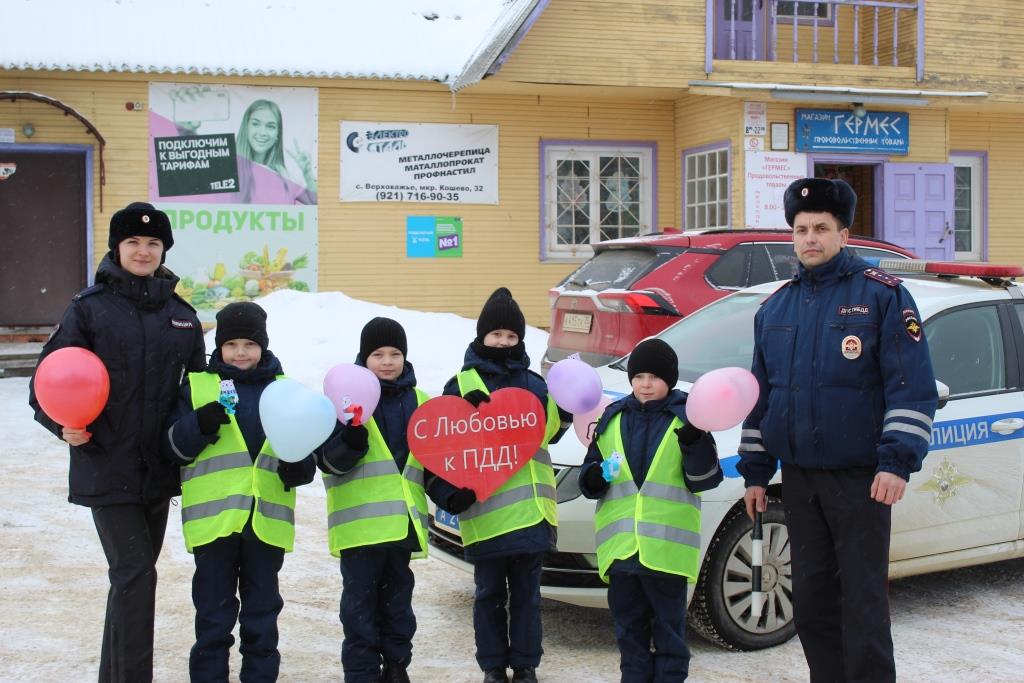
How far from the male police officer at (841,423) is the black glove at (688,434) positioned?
0.75 feet

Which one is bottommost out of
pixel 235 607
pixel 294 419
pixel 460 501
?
pixel 235 607

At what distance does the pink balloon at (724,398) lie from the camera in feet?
12.4

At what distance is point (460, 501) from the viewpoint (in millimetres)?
4172

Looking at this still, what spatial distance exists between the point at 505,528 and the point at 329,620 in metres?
1.31

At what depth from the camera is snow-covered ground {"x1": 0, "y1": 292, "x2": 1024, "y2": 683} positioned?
4469mm

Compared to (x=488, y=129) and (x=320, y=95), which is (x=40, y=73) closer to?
(x=320, y=95)

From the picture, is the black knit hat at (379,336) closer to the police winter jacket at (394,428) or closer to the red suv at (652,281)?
the police winter jacket at (394,428)

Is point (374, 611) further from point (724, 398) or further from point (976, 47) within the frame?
point (976, 47)

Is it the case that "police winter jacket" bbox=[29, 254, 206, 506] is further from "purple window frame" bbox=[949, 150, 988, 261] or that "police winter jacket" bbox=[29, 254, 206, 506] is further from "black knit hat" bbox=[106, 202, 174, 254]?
"purple window frame" bbox=[949, 150, 988, 261]

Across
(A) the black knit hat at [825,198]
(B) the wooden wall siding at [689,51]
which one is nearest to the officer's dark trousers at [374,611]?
(A) the black knit hat at [825,198]

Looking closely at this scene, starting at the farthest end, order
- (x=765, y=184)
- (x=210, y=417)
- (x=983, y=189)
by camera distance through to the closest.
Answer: (x=983, y=189) → (x=765, y=184) → (x=210, y=417)

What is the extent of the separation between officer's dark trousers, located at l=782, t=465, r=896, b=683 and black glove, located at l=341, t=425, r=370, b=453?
1483 mm

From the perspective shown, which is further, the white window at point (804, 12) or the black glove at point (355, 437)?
the white window at point (804, 12)

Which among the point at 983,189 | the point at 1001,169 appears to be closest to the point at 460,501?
the point at 983,189
